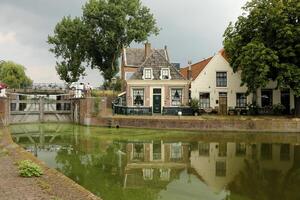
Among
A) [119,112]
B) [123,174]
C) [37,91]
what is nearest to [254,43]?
[119,112]

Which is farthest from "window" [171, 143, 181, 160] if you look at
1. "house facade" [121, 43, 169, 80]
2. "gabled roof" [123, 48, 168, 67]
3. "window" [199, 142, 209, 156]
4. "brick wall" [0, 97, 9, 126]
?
"gabled roof" [123, 48, 168, 67]

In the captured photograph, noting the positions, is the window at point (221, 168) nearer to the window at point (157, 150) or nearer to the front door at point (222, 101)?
the window at point (157, 150)

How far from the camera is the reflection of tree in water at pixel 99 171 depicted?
436 inches

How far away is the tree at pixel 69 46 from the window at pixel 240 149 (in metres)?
34.5

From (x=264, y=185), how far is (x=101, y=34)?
43380 mm

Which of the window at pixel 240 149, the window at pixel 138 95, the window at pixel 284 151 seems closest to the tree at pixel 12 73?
the window at pixel 138 95

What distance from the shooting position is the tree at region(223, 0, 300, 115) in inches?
1238

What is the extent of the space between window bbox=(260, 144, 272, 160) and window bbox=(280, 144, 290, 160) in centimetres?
56

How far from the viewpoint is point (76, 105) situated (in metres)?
41.3

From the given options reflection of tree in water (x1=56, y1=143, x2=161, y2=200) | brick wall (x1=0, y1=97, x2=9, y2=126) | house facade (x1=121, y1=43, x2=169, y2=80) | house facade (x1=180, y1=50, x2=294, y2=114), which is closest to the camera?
reflection of tree in water (x1=56, y1=143, x2=161, y2=200)

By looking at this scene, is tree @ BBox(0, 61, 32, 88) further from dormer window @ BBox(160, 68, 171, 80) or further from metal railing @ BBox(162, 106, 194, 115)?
metal railing @ BBox(162, 106, 194, 115)

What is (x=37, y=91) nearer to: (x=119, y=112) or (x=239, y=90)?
(x=119, y=112)

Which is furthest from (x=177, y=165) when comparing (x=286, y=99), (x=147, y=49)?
(x=147, y=49)

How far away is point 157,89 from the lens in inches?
1527
